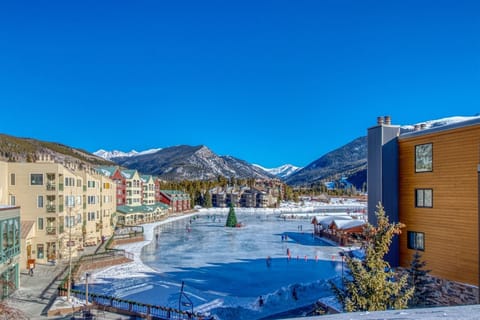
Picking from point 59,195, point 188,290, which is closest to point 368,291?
point 188,290

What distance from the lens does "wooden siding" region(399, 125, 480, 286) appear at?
44.4 feet

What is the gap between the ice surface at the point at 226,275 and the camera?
67.3 ft

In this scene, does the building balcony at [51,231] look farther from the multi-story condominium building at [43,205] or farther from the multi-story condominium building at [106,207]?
the multi-story condominium building at [106,207]

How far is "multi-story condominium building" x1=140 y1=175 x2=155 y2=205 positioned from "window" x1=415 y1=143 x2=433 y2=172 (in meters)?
75.5

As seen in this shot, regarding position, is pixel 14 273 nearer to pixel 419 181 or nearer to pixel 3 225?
pixel 3 225

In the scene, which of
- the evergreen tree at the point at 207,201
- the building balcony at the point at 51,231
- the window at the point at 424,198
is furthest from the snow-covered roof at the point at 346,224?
the evergreen tree at the point at 207,201

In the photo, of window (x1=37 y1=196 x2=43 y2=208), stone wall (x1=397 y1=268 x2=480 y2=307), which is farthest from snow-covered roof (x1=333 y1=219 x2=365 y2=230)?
window (x1=37 y1=196 x2=43 y2=208)

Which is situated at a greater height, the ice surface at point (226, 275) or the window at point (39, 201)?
the window at point (39, 201)

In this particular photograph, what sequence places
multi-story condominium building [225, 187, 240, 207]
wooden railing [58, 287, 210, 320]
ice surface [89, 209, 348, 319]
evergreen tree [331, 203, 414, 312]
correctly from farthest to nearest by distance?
multi-story condominium building [225, 187, 240, 207]
ice surface [89, 209, 348, 319]
wooden railing [58, 287, 210, 320]
evergreen tree [331, 203, 414, 312]

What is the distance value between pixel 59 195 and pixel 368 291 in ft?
88.3

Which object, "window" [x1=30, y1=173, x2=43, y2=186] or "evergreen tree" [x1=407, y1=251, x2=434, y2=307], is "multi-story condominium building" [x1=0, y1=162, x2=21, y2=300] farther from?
"evergreen tree" [x1=407, y1=251, x2=434, y2=307]

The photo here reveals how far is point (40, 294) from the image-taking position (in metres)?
20.3

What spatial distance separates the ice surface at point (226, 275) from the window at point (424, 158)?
919cm

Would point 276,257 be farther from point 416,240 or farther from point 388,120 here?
point 388,120
